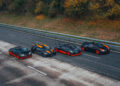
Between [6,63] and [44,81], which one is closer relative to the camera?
A: [44,81]

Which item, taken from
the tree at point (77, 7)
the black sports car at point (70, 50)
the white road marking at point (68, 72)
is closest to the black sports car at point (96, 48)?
the black sports car at point (70, 50)

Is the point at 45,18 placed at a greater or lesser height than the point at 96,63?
greater

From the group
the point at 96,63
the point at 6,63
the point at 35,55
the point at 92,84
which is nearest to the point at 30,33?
the point at 35,55

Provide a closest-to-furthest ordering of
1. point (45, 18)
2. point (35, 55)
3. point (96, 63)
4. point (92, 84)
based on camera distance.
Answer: point (92, 84) < point (96, 63) < point (35, 55) < point (45, 18)

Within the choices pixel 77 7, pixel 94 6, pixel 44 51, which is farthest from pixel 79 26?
pixel 44 51

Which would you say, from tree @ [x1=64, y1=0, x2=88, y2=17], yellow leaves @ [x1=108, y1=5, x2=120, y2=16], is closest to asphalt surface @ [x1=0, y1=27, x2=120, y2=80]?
yellow leaves @ [x1=108, y1=5, x2=120, y2=16]

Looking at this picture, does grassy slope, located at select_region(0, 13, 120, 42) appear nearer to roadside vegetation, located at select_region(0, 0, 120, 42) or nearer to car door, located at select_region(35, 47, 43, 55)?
roadside vegetation, located at select_region(0, 0, 120, 42)

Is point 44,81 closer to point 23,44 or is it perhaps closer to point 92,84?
point 92,84

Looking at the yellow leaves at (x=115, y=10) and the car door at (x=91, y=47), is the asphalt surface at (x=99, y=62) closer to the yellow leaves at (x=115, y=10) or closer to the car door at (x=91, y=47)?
the car door at (x=91, y=47)
